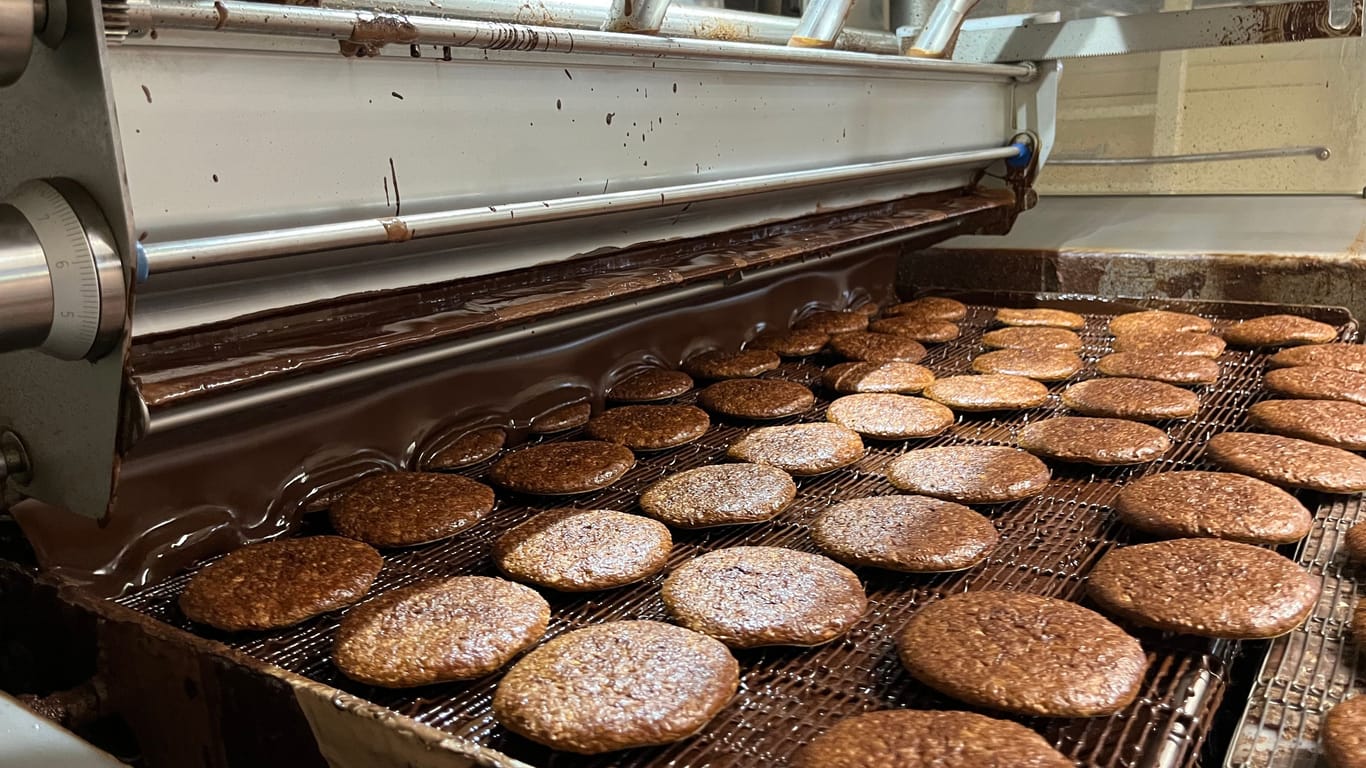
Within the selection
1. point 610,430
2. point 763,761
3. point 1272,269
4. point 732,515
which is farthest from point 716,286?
point 1272,269

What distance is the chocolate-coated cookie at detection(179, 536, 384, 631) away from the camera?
1375mm

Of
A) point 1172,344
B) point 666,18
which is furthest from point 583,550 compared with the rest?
point 1172,344

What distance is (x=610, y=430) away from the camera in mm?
2168

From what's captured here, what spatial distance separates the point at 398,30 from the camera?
1.32 m

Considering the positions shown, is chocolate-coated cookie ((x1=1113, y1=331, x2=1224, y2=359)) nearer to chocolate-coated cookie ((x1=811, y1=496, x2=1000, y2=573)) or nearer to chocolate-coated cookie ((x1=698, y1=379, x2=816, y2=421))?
chocolate-coated cookie ((x1=698, y1=379, x2=816, y2=421))

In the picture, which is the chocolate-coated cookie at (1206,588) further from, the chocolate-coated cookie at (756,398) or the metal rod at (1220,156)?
the metal rod at (1220,156)

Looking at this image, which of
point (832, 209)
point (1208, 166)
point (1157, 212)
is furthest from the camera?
point (1208, 166)

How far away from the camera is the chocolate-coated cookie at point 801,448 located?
1978 millimetres

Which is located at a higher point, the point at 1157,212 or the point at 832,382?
the point at 1157,212

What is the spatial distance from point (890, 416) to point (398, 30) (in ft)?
4.70

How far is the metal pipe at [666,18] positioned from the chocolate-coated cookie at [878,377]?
100cm

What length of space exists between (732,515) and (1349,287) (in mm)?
2617

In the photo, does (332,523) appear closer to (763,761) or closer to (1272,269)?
(763,761)

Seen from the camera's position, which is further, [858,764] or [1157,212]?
[1157,212]
